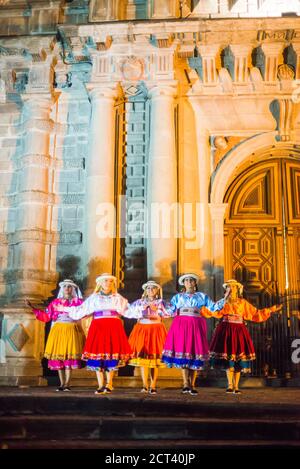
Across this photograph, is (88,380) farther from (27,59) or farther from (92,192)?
(27,59)

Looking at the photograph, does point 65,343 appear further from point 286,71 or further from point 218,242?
point 286,71

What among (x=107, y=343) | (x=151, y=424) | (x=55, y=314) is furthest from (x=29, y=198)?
(x=151, y=424)

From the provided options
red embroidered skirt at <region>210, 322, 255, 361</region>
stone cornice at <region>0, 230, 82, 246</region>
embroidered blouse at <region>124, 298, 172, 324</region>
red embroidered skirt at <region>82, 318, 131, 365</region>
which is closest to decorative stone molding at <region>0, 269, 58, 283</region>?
stone cornice at <region>0, 230, 82, 246</region>

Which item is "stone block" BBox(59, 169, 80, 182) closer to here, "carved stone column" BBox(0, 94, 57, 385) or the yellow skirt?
"carved stone column" BBox(0, 94, 57, 385)

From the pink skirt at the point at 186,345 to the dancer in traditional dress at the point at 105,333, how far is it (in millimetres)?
659

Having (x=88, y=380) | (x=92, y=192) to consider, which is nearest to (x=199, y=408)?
(x=88, y=380)

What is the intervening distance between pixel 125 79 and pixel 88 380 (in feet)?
20.2

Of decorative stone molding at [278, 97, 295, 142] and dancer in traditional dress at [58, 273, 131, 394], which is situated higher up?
decorative stone molding at [278, 97, 295, 142]

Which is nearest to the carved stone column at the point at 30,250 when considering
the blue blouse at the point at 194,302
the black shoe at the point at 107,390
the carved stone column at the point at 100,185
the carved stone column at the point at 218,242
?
the carved stone column at the point at 100,185

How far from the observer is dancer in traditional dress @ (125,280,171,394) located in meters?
8.67

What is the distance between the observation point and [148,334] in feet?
28.9

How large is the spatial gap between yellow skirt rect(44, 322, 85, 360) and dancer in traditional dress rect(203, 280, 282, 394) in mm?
2126

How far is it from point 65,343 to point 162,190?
12.3 ft
